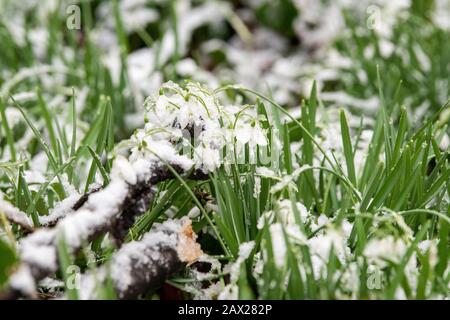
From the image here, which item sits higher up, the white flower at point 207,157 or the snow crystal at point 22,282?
the white flower at point 207,157

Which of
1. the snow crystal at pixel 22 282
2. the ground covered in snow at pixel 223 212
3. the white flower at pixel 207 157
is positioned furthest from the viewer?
the white flower at pixel 207 157

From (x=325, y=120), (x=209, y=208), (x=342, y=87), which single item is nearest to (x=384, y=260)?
(x=209, y=208)

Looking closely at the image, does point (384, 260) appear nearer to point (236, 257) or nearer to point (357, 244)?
point (357, 244)

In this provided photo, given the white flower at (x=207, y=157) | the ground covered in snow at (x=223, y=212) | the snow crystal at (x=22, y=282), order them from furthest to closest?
the white flower at (x=207, y=157) → the ground covered in snow at (x=223, y=212) → the snow crystal at (x=22, y=282)

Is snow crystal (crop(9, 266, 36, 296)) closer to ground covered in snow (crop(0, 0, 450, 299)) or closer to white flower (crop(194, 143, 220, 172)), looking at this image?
ground covered in snow (crop(0, 0, 450, 299))

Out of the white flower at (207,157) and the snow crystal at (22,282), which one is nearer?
the snow crystal at (22,282)

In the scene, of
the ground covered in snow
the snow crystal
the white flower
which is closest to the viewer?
the snow crystal

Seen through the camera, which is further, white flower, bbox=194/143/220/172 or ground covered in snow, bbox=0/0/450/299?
white flower, bbox=194/143/220/172

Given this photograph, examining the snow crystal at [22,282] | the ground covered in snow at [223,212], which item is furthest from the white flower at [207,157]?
the snow crystal at [22,282]

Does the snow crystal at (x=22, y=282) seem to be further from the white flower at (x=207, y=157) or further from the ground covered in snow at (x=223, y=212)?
the white flower at (x=207, y=157)

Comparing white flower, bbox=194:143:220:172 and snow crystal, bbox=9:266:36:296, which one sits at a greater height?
white flower, bbox=194:143:220:172

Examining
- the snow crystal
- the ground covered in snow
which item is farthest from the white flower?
the snow crystal
